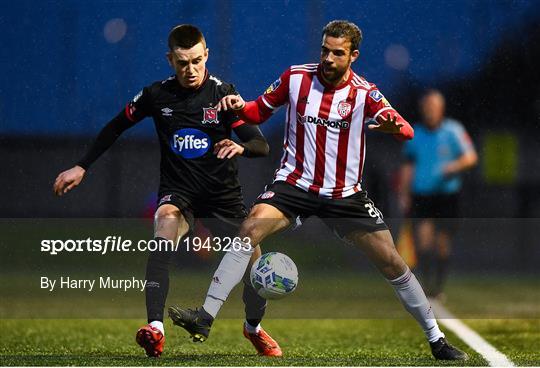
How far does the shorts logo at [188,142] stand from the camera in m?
7.18

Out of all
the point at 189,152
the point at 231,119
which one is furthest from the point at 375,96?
the point at 189,152

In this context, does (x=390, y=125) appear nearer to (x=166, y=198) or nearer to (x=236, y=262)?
(x=236, y=262)

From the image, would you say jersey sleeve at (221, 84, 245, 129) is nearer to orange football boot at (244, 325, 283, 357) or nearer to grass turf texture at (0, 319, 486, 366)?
orange football boot at (244, 325, 283, 357)

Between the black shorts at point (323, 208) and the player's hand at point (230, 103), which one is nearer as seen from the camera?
the player's hand at point (230, 103)

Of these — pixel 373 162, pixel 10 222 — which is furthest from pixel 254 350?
pixel 373 162

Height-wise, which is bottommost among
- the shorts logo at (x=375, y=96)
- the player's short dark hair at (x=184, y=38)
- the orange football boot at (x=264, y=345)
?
the orange football boot at (x=264, y=345)

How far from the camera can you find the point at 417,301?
695 centimetres

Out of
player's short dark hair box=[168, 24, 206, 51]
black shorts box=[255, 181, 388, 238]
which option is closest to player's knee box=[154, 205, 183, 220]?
black shorts box=[255, 181, 388, 238]

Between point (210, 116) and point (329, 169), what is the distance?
2.64 ft

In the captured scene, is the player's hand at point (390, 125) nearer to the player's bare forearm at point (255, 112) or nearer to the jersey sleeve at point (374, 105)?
the jersey sleeve at point (374, 105)

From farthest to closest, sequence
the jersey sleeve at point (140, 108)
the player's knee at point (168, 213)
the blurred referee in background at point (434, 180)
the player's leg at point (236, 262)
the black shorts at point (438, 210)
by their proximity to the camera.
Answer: the black shorts at point (438, 210) < the blurred referee in background at point (434, 180) < the jersey sleeve at point (140, 108) < the player's knee at point (168, 213) < the player's leg at point (236, 262)

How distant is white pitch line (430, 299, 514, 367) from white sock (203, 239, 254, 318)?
1476mm

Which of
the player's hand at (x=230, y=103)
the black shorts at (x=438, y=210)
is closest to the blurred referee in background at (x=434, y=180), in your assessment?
the black shorts at (x=438, y=210)

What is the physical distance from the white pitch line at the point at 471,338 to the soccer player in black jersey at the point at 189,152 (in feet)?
4.23
